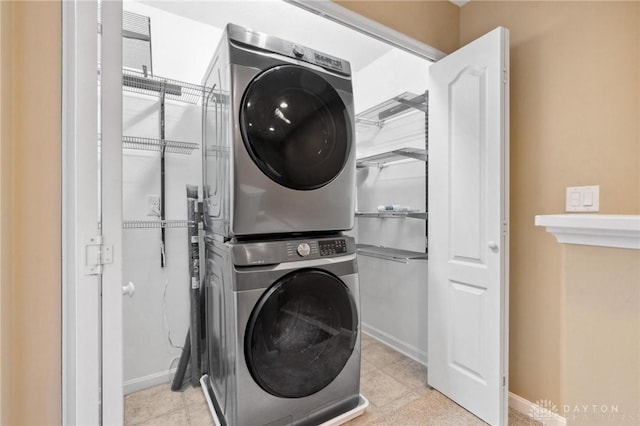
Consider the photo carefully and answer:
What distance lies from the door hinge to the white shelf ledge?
3.95ft

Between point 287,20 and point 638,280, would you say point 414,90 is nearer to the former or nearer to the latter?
point 287,20

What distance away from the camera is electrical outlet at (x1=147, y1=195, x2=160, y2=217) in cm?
189

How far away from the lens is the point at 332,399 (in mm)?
1540

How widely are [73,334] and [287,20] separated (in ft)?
7.24

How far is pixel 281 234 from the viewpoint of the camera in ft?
4.84

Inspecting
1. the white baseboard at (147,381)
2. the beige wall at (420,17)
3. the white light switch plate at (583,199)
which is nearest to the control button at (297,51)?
the beige wall at (420,17)

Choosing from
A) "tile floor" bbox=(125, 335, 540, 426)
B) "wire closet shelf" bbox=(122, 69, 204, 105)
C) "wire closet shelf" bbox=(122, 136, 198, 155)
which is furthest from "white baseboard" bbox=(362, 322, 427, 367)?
"wire closet shelf" bbox=(122, 69, 204, 105)

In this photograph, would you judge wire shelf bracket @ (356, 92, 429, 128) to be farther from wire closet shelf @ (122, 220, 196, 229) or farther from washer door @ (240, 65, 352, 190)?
wire closet shelf @ (122, 220, 196, 229)

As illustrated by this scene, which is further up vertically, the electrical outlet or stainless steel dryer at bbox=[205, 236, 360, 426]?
the electrical outlet

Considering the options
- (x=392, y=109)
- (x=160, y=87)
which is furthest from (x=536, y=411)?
(x=160, y=87)

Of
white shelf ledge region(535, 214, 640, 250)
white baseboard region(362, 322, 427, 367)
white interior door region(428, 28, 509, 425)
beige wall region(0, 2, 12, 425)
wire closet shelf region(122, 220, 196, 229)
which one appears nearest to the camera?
white shelf ledge region(535, 214, 640, 250)

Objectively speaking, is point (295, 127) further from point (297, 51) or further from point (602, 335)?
point (602, 335)

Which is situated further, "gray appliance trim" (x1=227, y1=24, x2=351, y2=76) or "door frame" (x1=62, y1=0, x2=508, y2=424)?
"gray appliance trim" (x1=227, y1=24, x2=351, y2=76)

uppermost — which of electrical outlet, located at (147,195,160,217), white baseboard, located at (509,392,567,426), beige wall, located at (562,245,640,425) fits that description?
electrical outlet, located at (147,195,160,217)
